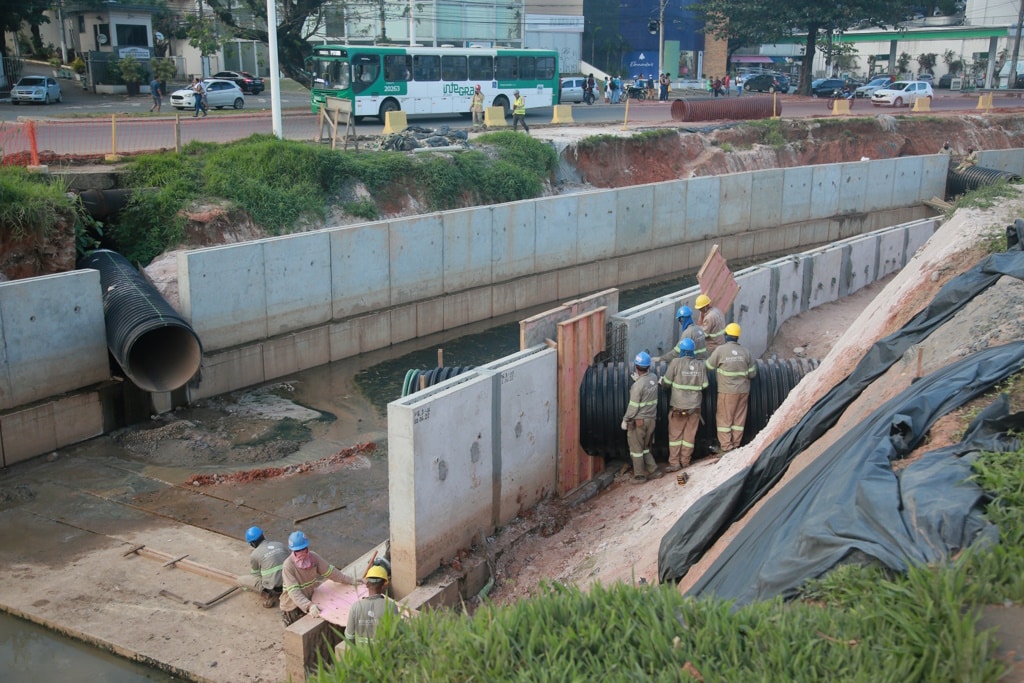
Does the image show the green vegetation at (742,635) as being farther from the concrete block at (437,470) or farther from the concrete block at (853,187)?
the concrete block at (853,187)

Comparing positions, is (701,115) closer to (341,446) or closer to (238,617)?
(341,446)

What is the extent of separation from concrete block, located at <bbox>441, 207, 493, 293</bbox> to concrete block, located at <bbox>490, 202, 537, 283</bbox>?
0.26 metres

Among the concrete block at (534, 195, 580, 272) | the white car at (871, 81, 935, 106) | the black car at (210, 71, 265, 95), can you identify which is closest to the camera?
the concrete block at (534, 195, 580, 272)

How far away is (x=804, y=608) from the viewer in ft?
16.5

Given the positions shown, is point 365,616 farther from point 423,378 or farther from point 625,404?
point 625,404

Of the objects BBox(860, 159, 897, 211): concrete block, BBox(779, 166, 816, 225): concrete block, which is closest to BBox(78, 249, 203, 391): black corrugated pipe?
BBox(779, 166, 816, 225): concrete block

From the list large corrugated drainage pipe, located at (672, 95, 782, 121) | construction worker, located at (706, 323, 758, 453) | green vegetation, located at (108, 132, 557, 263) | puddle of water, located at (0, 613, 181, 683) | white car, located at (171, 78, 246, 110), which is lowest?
puddle of water, located at (0, 613, 181, 683)

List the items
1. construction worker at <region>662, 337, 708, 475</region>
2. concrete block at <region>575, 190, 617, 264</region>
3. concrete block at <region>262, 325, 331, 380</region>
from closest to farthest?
construction worker at <region>662, 337, 708, 475</region>
concrete block at <region>262, 325, 331, 380</region>
concrete block at <region>575, 190, 617, 264</region>

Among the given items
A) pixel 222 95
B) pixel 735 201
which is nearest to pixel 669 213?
pixel 735 201

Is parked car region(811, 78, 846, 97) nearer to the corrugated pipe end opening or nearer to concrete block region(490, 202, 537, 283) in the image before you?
concrete block region(490, 202, 537, 283)

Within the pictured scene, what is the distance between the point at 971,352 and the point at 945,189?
1112 inches

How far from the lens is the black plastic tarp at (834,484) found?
5570mm

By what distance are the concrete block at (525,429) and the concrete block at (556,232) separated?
1164 cm

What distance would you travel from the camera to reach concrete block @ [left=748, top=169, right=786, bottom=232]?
92.8 ft
